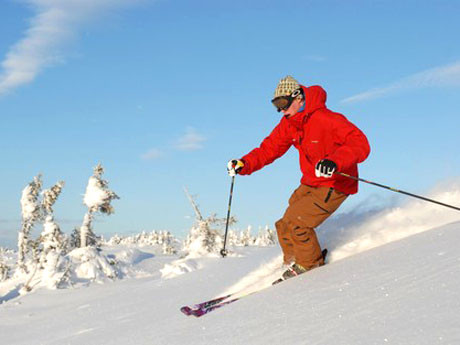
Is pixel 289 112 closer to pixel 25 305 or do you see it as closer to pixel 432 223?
pixel 432 223

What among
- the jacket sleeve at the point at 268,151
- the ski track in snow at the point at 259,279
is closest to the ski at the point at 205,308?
the ski track in snow at the point at 259,279

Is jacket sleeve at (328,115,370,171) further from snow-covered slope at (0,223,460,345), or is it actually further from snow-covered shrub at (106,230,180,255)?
snow-covered shrub at (106,230,180,255)

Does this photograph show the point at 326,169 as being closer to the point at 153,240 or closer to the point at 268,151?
the point at 268,151

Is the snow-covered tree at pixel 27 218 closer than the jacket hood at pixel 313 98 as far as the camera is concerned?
No

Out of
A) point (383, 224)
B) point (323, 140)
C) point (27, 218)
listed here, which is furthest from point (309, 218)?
point (27, 218)

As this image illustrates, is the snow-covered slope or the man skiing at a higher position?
the man skiing

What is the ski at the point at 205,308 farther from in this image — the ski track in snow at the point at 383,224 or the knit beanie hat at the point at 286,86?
the knit beanie hat at the point at 286,86

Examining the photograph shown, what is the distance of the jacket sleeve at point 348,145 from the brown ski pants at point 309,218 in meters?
0.48

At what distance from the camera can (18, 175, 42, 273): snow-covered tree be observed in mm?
22359

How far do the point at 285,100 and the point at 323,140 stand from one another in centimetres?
59

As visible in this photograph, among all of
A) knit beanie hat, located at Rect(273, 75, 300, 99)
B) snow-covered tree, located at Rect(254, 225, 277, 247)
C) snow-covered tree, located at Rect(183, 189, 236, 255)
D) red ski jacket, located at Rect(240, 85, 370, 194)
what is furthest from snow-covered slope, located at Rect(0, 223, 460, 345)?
snow-covered tree, located at Rect(254, 225, 277, 247)

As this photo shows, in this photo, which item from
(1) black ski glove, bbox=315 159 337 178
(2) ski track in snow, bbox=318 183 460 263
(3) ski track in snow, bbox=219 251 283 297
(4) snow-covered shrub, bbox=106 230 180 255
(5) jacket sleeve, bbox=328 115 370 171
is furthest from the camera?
(4) snow-covered shrub, bbox=106 230 180 255

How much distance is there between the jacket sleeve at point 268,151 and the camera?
555 centimetres

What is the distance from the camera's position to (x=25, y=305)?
761 cm
